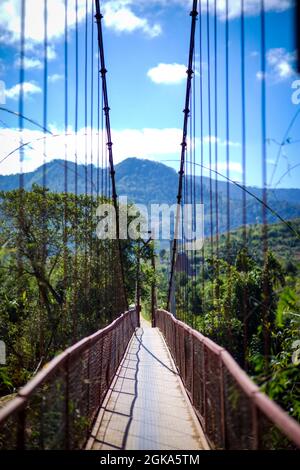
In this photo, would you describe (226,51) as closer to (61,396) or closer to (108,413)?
(108,413)

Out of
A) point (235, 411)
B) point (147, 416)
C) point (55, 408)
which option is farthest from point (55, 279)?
point (235, 411)

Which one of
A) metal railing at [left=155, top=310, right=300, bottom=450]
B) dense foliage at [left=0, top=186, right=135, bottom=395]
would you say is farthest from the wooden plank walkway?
dense foliage at [left=0, top=186, right=135, bottom=395]

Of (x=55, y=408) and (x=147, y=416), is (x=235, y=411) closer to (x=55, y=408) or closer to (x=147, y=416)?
(x=55, y=408)

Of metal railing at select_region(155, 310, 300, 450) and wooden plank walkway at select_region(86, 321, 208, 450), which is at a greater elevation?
metal railing at select_region(155, 310, 300, 450)

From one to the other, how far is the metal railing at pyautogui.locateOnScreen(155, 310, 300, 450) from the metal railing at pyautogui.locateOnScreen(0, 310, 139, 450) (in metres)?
0.98

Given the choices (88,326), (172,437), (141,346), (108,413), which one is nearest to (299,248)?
(172,437)

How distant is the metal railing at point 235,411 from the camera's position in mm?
2078

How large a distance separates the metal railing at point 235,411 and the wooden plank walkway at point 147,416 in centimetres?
23

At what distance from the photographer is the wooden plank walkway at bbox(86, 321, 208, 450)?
12.6 feet

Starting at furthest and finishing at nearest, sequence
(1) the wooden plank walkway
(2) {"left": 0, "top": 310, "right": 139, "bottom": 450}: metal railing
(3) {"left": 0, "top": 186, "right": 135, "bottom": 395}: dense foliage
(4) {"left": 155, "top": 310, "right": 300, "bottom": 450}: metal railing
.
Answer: (3) {"left": 0, "top": 186, "right": 135, "bottom": 395}: dense foliage
(1) the wooden plank walkway
(2) {"left": 0, "top": 310, "right": 139, "bottom": 450}: metal railing
(4) {"left": 155, "top": 310, "right": 300, "bottom": 450}: metal railing

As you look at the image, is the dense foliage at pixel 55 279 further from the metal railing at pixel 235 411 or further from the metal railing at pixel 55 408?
the metal railing at pixel 235 411

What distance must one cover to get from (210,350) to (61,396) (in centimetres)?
124

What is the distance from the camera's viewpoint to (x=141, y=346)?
13.0 meters

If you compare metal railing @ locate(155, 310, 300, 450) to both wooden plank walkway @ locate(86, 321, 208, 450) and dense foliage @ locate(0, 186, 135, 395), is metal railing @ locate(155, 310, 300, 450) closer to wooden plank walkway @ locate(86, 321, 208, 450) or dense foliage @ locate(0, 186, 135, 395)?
wooden plank walkway @ locate(86, 321, 208, 450)
